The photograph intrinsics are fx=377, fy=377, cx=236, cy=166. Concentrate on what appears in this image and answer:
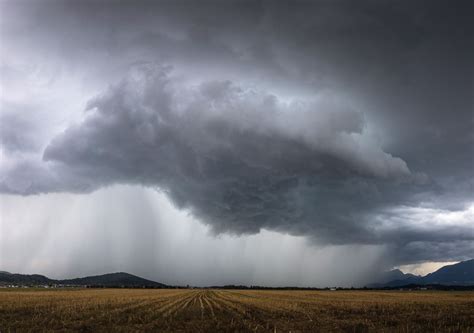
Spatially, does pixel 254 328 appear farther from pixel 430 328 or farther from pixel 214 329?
pixel 430 328

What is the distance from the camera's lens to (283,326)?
28.8 m

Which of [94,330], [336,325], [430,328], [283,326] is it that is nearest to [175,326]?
[94,330]

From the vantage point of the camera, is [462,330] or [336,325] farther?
[336,325]

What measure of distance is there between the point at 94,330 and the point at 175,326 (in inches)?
232

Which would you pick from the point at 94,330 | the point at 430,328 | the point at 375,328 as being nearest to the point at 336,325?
the point at 375,328

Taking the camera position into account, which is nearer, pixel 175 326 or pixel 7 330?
pixel 7 330

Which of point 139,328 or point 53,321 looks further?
point 53,321

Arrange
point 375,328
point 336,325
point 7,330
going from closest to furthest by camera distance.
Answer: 1. point 7,330
2. point 375,328
3. point 336,325

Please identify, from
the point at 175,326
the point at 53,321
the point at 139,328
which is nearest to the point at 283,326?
the point at 175,326

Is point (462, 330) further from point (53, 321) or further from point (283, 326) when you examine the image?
point (53, 321)

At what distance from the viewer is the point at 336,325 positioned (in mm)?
30062

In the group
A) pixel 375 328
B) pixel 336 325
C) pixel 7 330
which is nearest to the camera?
pixel 7 330

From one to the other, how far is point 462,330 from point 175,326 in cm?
2066

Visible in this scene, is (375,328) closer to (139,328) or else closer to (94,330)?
(139,328)
